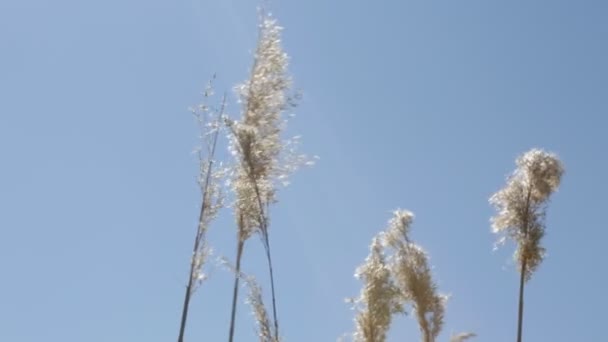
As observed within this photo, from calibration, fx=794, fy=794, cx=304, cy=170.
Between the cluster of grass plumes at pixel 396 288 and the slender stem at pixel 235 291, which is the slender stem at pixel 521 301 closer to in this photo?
the cluster of grass plumes at pixel 396 288

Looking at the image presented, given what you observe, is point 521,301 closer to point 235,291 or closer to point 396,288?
point 396,288

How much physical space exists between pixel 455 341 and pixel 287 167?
12.0 feet

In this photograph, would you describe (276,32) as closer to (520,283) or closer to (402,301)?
(402,301)

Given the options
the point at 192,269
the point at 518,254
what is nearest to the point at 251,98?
the point at 192,269

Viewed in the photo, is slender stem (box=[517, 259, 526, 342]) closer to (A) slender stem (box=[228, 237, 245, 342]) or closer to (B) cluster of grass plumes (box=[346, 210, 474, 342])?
(B) cluster of grass plumes (box=[346, 210, 474, 342])

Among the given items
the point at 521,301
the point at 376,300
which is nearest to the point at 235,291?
the point at 376,300

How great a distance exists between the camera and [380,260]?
7.05 metres

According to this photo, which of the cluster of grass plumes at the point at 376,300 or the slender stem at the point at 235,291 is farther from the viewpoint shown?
the cluster of grass plumes at the point at 376,300

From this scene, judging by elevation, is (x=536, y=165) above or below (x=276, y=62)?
above

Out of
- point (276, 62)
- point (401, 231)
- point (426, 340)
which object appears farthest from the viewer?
point (401, 231)

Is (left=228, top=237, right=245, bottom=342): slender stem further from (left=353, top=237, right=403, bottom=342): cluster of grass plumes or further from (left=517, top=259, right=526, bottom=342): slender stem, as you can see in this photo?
(left=517, top=259, right=526, bottom=342): slender stem

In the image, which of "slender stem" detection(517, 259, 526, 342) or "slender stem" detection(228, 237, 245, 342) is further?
"slender stem" detection(517, 259, 526, 342)

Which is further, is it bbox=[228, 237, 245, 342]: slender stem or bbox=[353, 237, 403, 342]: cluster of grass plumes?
bbox=[353, 237, 403, 342]: cluster of grass plumes

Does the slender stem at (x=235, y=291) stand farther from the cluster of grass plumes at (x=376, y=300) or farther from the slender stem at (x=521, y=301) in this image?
the slender stem at (x=521, y=301)
